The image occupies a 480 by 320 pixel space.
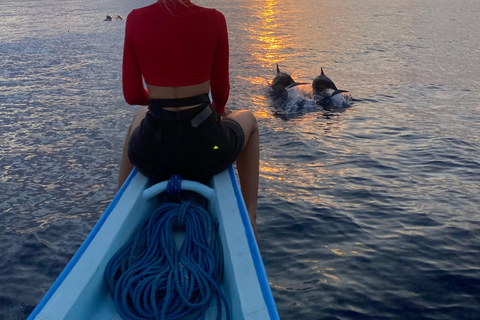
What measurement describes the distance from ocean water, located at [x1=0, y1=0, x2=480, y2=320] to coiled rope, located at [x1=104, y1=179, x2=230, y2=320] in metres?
1.28

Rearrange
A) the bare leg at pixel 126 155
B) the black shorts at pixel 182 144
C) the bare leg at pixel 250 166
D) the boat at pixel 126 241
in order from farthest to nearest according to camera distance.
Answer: the bare leg at pixel 250 166
the bare leg at pixel 126 155
the black shorts at pixel 182 144
the boat at pixel 126 241

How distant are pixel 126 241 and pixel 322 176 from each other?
171 inches

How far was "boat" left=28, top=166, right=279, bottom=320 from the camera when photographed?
2.72 meters

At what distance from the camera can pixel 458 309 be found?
4.27 metres

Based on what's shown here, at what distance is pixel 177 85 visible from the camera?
12.4ft

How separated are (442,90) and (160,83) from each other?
10.7 m

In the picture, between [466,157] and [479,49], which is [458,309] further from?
[479,49]

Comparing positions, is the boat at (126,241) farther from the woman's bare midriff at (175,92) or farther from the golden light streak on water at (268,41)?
the golden light streak on water at (268,41)

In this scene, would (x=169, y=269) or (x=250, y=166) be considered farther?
(x=250, y=166)

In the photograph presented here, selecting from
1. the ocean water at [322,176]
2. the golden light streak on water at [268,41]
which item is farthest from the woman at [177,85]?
the golden light streak on water at [268,41]

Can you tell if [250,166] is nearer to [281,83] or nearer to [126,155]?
[126,155]

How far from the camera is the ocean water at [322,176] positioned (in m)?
4.65

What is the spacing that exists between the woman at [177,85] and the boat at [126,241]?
0.62 ft

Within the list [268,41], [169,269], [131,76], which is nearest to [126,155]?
[131,76]
